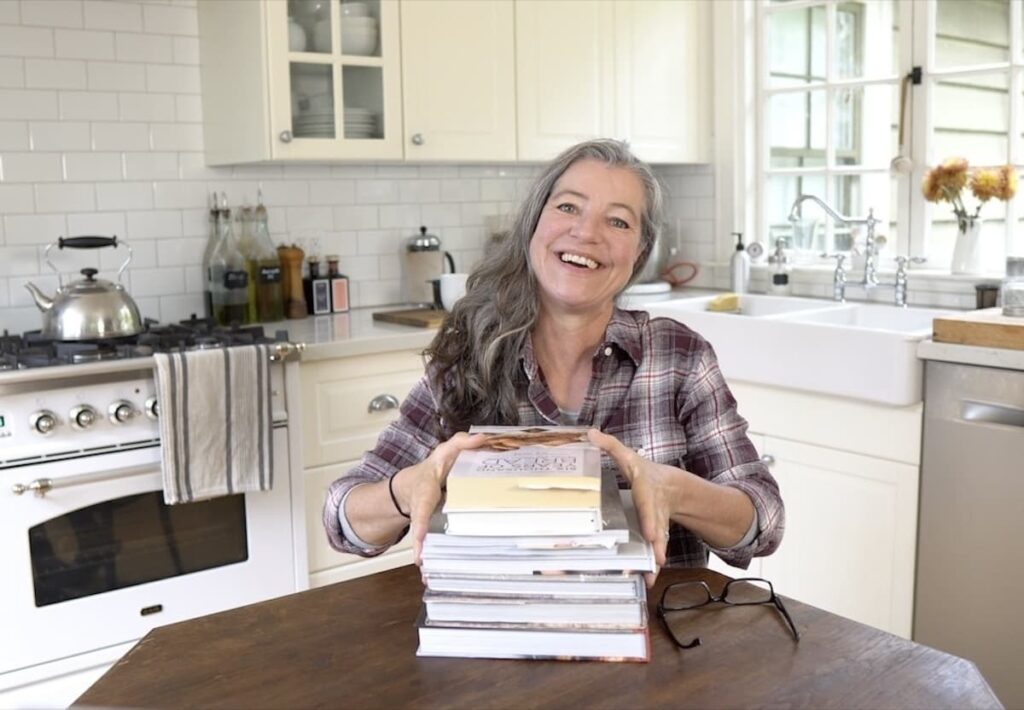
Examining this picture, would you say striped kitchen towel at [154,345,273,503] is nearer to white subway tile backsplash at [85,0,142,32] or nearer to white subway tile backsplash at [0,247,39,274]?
white subway tile backsplash at [0,247,39,274]

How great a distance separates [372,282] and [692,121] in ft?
4.50

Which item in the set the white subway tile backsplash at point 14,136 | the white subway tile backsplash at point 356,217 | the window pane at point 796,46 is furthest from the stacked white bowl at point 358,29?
the window pane at point 796,46

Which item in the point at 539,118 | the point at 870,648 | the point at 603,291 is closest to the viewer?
the point at 870,648

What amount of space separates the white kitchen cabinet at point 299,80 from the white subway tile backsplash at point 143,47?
0.37ft

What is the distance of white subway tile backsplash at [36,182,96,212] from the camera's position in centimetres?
303

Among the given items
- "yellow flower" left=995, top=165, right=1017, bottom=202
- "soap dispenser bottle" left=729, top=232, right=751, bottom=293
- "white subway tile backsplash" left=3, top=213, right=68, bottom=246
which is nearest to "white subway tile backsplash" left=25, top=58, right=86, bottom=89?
"white subway tile backsplash" left=3, top=213, right=68, bottom=246

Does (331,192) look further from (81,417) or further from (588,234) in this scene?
(588,234)

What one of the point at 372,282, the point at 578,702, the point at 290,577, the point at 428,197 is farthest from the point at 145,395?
the point at 578,702

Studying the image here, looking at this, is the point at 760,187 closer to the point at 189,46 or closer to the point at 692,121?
the point at 692,121

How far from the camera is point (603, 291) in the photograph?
1.73 meters

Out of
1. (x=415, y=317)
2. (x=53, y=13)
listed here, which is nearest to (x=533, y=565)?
(x=415, y=317)

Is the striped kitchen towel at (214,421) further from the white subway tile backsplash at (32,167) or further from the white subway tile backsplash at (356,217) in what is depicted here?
the white subway tile backsplash at (356,217)

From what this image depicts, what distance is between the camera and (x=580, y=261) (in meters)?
1.70

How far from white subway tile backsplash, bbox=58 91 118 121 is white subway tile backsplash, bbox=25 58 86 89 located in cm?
3
